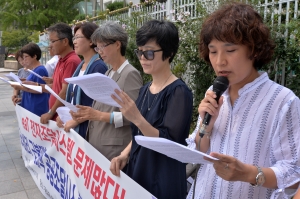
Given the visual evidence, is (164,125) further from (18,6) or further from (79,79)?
(18,6)

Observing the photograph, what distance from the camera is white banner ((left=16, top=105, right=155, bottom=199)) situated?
2072 mm

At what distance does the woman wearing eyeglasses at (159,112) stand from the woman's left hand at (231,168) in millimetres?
576

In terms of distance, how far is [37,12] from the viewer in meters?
26.4

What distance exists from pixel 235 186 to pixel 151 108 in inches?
27.7

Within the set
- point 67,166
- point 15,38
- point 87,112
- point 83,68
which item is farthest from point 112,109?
point 15,38

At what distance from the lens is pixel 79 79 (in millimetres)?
1741

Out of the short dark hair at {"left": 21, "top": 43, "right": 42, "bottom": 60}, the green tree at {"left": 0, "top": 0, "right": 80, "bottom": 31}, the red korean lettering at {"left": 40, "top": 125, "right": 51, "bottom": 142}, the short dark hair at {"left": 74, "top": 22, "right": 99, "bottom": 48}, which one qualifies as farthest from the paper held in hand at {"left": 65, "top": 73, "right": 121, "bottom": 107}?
the green tree at {"left": 0, "top": 0, "right": 80, "bottom": 31}

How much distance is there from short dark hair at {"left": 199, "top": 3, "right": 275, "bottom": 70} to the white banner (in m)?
0.92

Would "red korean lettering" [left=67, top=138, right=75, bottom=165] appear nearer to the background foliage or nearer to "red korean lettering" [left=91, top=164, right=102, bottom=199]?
"red korean lettering" [left=91, top=164, right=102, bottom=199]

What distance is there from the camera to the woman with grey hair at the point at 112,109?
2.24 m

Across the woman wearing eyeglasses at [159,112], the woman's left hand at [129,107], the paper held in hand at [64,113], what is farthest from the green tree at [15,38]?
the woman's left hand at [129,107]

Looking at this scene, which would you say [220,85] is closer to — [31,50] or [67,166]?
[67,166]

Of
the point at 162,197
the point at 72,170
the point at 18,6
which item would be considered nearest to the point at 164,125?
the point at 162,197

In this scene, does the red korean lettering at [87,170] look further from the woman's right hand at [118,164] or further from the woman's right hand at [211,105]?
the woman's right hand at [211,105]
